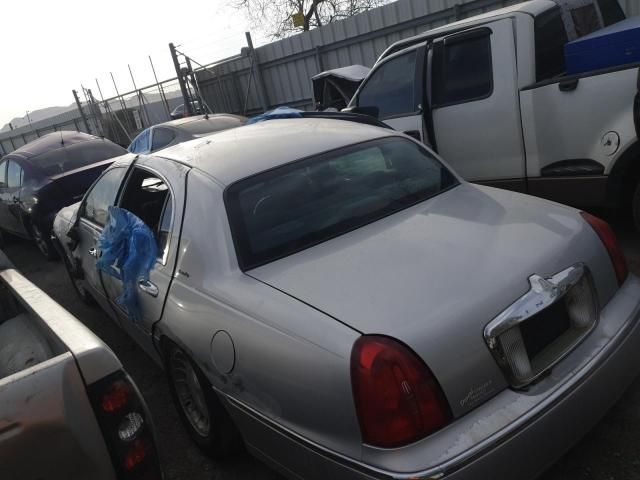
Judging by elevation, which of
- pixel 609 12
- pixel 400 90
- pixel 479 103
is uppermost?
pixel 609 12

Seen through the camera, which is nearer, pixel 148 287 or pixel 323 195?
pixel 323 195

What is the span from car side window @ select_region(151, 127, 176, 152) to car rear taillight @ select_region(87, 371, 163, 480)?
6900 mm

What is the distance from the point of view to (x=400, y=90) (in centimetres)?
513

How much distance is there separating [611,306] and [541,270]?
0.45 meters

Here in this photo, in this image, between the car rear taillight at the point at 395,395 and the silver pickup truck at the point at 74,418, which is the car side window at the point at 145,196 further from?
the car rear taillight at the point at 395,395

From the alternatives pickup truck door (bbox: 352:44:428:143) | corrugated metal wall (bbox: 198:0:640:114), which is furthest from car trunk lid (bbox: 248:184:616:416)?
corrugated metal wall (bbox: 198:0:640:114)

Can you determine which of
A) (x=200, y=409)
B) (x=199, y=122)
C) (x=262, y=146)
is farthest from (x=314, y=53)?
(x=200, y=409)

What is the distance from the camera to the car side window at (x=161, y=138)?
812cm

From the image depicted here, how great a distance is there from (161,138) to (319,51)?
4256 mm

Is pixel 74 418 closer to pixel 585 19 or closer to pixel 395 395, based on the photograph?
pixel 395 395

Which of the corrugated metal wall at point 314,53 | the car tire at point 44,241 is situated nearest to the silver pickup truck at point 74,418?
the car tire at point 44,241

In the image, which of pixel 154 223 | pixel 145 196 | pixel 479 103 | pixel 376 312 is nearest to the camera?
pixel 376 312

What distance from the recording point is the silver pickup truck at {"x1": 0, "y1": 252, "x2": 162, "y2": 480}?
1.38 metres

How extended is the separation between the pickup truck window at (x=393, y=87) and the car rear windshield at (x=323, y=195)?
220 cm
